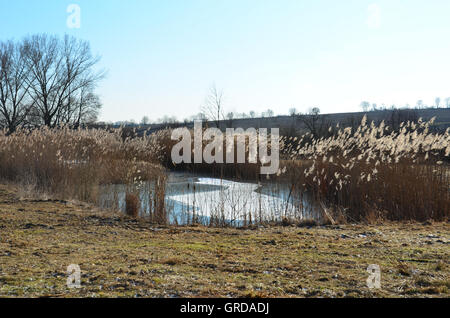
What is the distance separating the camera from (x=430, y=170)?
6.88 meters

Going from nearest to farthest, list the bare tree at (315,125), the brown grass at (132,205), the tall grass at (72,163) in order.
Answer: the brown grass at (132,205)
the tall grass at (72,163)
the bare tree at (315,125)

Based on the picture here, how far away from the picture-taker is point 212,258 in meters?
3.79

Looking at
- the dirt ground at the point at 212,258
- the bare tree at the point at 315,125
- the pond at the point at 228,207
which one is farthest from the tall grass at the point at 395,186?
the bare tree at the point at 315,125

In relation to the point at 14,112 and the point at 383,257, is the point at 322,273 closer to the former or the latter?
the point at 383,257

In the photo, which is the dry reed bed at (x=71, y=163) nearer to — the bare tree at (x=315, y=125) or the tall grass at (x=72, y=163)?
the tall grass at (x=72, y=163)

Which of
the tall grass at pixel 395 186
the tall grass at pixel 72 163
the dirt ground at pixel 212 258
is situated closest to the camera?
the dirt ground at pixel 212 258

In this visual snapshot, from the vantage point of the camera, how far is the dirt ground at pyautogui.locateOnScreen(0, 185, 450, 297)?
2797mm

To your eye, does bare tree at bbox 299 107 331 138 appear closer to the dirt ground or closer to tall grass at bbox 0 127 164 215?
tall grass at bbox 0 127 164 215

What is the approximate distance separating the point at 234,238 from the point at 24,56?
86.7 ft

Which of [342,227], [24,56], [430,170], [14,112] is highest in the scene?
[24,56]

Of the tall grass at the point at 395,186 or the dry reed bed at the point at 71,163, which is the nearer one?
the tall grass at the point at 395,186

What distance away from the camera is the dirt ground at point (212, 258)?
280 centimetres

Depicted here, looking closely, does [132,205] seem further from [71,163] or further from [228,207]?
[71,163]
